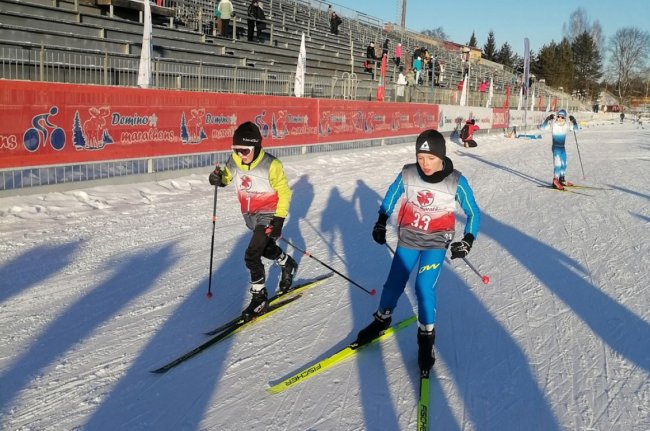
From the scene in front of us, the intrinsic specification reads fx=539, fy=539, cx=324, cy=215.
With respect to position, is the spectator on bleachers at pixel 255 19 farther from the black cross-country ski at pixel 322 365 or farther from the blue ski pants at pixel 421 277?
the blue ski pants at pixel 421 277

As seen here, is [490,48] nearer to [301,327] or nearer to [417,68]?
[417,68]

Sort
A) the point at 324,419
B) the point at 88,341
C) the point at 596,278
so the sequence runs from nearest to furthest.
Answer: the point at 324,419 < the point at 88,341 < the point at 596,278

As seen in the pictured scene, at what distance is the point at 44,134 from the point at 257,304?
5970 millimetres

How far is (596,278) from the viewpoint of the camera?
6.50m

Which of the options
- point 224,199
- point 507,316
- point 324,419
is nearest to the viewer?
point 324,419

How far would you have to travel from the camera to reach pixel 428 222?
4.15 m

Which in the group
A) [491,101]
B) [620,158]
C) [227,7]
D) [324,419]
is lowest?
[324,419]

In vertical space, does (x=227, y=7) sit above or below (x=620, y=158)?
above

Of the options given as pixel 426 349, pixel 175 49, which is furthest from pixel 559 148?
pixel 175 49

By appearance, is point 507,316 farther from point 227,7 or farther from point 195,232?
point 227,7

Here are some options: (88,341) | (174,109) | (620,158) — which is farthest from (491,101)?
(88,341)

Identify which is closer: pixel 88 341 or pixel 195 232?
pixel 88 341

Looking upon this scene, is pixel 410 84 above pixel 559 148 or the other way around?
above

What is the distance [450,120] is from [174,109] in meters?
19.3
